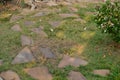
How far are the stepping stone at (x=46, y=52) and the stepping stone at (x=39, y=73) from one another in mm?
427

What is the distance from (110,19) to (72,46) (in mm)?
941

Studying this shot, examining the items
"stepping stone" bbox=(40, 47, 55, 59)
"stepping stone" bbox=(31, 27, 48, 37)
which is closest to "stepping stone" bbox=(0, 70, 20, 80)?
"stepping stone" bbox=(40, 47, 55, 59)

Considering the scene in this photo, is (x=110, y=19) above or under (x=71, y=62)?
above

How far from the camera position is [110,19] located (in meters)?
5.58

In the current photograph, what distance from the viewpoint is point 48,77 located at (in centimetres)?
491

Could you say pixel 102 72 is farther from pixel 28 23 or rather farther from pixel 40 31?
pixel 28 23

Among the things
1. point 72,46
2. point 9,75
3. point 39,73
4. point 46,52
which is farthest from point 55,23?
point 9,75

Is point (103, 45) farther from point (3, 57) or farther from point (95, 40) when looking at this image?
point (3, 57)

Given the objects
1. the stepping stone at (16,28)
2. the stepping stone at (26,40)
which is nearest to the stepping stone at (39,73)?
the stepping stone at (26,40)

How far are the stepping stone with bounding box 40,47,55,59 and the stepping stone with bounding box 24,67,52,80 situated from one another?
43 centimetres

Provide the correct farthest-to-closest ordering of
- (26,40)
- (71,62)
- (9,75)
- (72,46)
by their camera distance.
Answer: (26,40), (72,46), (71,62), (9,75)

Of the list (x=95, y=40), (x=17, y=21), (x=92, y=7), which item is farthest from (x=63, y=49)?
(x=92, y=7)

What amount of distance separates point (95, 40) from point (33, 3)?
2637mm

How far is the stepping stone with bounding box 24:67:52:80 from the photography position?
16.1 feet
